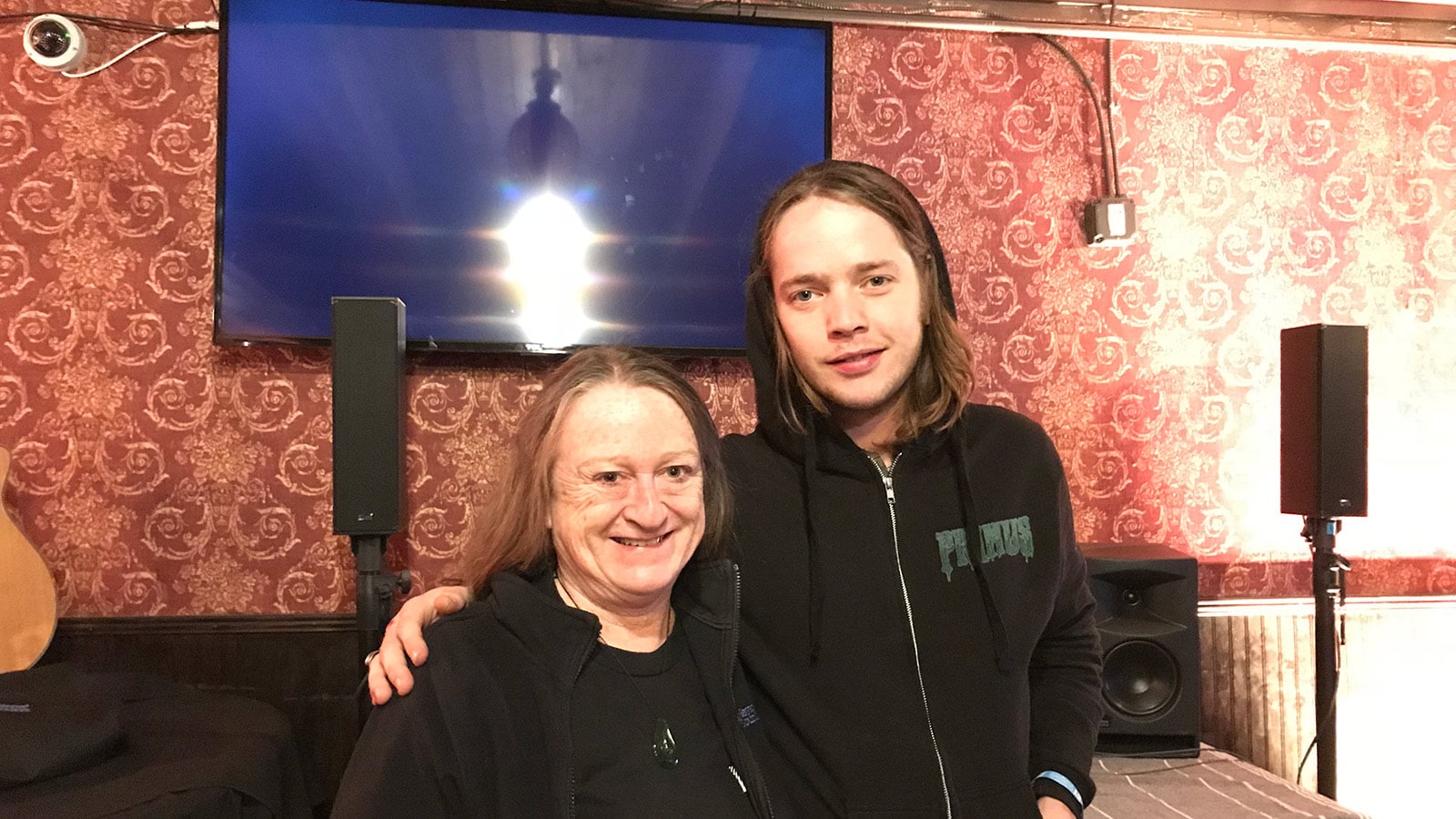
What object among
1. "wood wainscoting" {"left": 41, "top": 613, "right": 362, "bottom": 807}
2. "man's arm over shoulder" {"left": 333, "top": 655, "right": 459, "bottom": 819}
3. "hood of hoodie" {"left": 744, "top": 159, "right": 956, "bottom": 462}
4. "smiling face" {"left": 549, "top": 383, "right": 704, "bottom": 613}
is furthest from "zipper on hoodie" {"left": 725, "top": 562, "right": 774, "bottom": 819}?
"wood wainscoting" {"left": 41, "top": 613, "right": 362, "bottom": 807}

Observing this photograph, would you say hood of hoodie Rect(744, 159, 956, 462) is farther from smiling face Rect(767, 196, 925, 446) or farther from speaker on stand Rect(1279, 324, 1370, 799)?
speaker on stand Rect(1279, 324, 1370, 799)

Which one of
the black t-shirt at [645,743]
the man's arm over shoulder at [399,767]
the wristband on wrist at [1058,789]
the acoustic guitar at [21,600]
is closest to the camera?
the man's arm over shoulder at [399,767]

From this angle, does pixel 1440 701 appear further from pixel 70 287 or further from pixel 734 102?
pixel 70 287

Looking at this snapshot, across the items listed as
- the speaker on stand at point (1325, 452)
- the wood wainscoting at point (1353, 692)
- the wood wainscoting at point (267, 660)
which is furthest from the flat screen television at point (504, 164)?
the wood wainscoting at point (1353, 692)

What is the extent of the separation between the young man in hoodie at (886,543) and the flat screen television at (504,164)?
140 centimetres

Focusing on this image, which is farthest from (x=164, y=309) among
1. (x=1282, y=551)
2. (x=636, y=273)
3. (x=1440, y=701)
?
(x=1440, y=701)

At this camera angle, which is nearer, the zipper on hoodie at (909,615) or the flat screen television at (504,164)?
the zipper on hoodie at (909,615)

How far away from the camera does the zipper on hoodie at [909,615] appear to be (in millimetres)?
1163

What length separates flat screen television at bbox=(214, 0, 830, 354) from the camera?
253 cm

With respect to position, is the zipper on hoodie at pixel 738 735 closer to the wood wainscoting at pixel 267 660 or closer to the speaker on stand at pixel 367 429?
the speaker on stand at pixel 367 429

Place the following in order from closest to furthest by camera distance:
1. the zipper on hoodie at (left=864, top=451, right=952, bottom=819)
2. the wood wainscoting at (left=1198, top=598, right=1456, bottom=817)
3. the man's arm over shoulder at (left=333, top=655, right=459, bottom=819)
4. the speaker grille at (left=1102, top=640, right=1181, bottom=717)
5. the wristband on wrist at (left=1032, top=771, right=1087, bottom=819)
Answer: the man's arm over shoulder at (left=333, top=655, right=459, bottom=819) → the zipper on hoodie at (left=864, top=451, right=952, bottom=819) → the wristband on wrist at (left=1032, top=771, right=1087, bottom=819) → the speaker grille at (left=1102, top=640, right=1181, bottom=717) → the wood wainscoting at (left=1198, top=598, right=1456, bottom=817)

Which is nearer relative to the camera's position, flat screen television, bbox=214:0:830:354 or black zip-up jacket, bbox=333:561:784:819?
black zip-up jacket, bbox=333:561:784:819

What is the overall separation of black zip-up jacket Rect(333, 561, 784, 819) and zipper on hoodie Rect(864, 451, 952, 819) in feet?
0.75

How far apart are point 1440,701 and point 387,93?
381 cm
